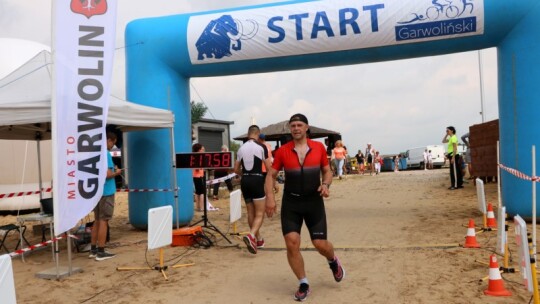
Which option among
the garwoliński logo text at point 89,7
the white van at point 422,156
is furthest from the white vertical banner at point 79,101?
the white van at point 422,156

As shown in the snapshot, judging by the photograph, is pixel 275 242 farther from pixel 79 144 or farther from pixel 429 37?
pixel 429 37

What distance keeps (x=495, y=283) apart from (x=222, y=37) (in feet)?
20.0

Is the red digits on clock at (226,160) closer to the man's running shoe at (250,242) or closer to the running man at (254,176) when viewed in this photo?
the running man at (254,176)

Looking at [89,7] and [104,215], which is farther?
[104,215]

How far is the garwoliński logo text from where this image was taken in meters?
5.11

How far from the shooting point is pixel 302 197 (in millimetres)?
4426

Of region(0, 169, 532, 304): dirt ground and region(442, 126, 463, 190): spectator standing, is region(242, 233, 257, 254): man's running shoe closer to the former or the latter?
region(0, 169, 532, 304): dirt ground

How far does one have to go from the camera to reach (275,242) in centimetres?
714

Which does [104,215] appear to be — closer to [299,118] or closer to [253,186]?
[253,186]

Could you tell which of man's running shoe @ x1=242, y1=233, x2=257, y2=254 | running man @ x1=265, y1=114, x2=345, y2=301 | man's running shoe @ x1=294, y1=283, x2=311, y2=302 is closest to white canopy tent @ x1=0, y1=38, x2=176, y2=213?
man's running shoe @ x1=242, y1=233, x2=257, y2=254

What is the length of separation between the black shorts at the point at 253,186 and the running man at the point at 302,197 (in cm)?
207

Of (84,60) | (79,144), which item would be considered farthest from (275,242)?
(84,60)

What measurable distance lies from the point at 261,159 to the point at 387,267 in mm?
2378

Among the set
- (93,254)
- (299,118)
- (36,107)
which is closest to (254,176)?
(299,118)
